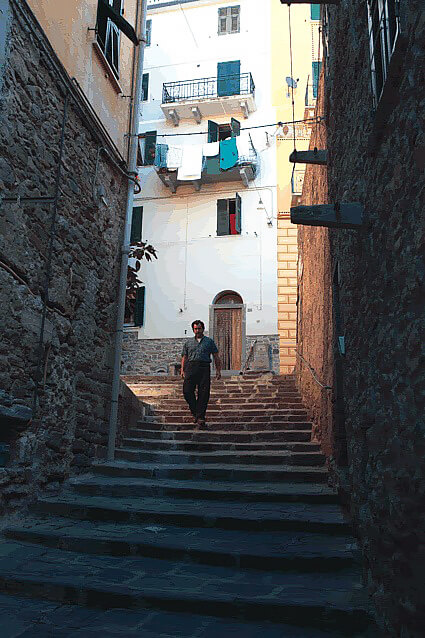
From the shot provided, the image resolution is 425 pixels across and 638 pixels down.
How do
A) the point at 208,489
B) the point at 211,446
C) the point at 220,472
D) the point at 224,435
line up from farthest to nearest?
the point at 224,435 < the point at 211,446 < the point at 220,472 < the point at 208,489

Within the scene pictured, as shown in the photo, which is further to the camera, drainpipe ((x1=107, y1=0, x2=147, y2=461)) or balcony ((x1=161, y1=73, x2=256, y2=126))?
balcony ((x1=161, y1=73, x2=256, y2=126))

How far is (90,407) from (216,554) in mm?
2902

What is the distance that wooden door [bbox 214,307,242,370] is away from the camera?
17.8 m

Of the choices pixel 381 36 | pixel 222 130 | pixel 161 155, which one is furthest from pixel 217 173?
pixel 381 36

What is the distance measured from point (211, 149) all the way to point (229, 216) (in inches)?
91.4

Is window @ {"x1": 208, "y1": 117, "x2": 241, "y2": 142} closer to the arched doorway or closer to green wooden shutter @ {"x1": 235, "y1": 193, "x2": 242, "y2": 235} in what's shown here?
green wooden shutter @ {"x1": 235, "y1": 193, "x2": 242, "y2": 235}

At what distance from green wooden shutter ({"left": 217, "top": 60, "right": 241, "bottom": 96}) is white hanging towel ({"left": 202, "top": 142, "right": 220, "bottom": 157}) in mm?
2161

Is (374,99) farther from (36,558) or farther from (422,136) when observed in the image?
(36,558)

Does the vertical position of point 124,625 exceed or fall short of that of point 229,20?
it falls short

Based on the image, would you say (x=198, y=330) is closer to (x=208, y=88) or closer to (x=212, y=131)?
(x=212, y=131)

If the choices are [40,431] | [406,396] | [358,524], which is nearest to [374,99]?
[406,396]

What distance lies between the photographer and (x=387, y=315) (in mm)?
2781

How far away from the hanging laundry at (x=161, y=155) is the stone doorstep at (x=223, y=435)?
1304 centimetres

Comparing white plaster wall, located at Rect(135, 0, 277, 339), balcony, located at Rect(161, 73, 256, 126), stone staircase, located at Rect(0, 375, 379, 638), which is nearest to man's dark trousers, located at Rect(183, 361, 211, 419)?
stone staircase, located at Rect(0, 375, 379, 638)
